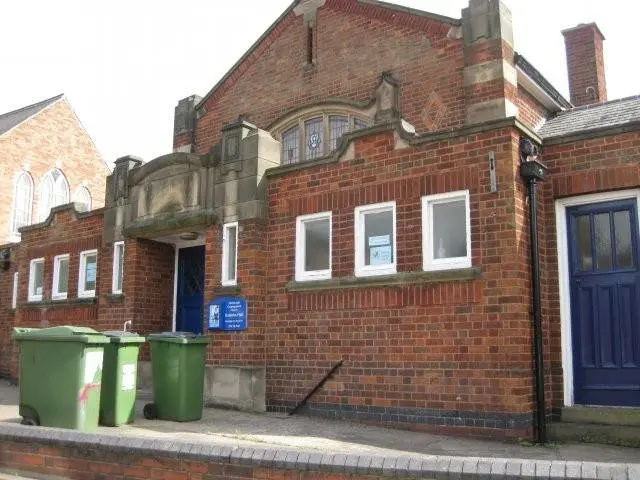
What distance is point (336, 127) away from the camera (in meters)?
13.4

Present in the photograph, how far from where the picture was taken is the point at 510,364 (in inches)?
301

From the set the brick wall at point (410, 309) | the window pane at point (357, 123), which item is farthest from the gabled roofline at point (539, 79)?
the brick wall at point (410, 309)

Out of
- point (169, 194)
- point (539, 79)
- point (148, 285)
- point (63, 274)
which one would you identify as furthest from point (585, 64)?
point (63, 274)

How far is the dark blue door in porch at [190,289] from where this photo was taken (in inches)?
480

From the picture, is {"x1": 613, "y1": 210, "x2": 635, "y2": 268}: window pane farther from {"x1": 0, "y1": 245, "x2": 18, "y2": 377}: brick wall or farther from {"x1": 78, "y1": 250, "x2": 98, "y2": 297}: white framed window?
{"x1": 0, "y1": 245, "x2": 18, "y2": 377}: brick wall

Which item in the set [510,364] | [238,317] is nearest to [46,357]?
[238,317]

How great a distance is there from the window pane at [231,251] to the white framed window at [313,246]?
1145mm

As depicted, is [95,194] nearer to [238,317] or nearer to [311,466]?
[238,317]

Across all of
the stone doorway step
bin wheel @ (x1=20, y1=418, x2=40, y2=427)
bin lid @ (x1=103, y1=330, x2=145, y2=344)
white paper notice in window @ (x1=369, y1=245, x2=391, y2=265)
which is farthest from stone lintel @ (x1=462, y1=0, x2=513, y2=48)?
bin wheel @ (x1=20, y1=418, x2=40, y2=427)

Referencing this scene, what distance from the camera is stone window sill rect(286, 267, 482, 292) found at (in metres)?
8.06

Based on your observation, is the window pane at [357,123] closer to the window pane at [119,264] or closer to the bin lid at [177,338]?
the window pane at [119,264]

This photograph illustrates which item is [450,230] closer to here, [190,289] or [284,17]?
[190,289]

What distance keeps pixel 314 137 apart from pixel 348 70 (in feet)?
4.93

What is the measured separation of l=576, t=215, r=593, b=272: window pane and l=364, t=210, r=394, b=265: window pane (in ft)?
7.71
